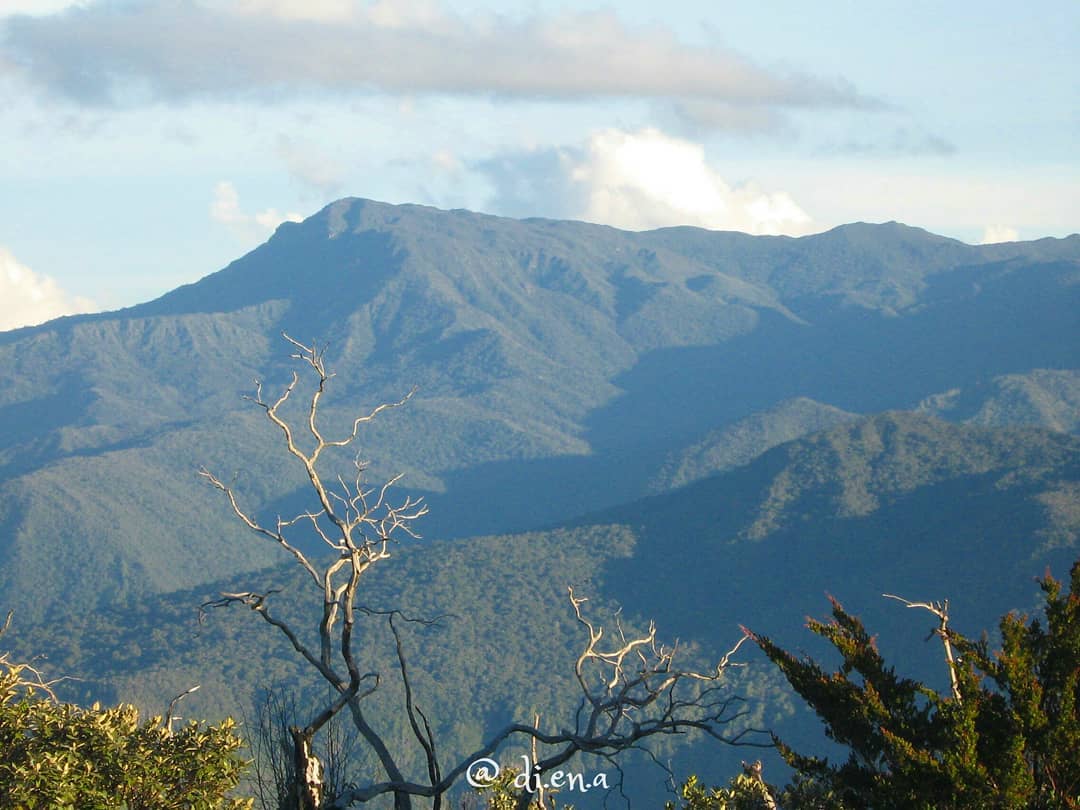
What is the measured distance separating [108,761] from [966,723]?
8.14m

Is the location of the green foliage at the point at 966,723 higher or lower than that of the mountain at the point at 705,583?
lower

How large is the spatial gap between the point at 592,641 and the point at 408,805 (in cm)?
290

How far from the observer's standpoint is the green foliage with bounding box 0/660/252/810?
41.7ft

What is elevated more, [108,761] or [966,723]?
[108,761]

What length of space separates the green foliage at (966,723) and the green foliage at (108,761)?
569cm

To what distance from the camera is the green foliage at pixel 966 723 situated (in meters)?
11.1

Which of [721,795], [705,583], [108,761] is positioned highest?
[705,583]

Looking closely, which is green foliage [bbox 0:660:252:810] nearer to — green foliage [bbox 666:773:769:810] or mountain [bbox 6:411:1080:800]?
green foliage [bbox 666:773:769:810]

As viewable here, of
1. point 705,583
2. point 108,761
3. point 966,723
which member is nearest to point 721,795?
point 966,723

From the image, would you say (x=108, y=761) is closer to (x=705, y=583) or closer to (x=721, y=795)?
(x=721, y=795)

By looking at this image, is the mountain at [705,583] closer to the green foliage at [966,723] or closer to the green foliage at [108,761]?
the green foliage at [108,761]

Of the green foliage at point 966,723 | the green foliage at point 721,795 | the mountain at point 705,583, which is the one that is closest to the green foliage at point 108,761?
the green foliage at point 966,723

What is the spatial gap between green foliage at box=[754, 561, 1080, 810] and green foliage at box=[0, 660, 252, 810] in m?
5.69

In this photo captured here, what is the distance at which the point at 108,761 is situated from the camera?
13.5 m
